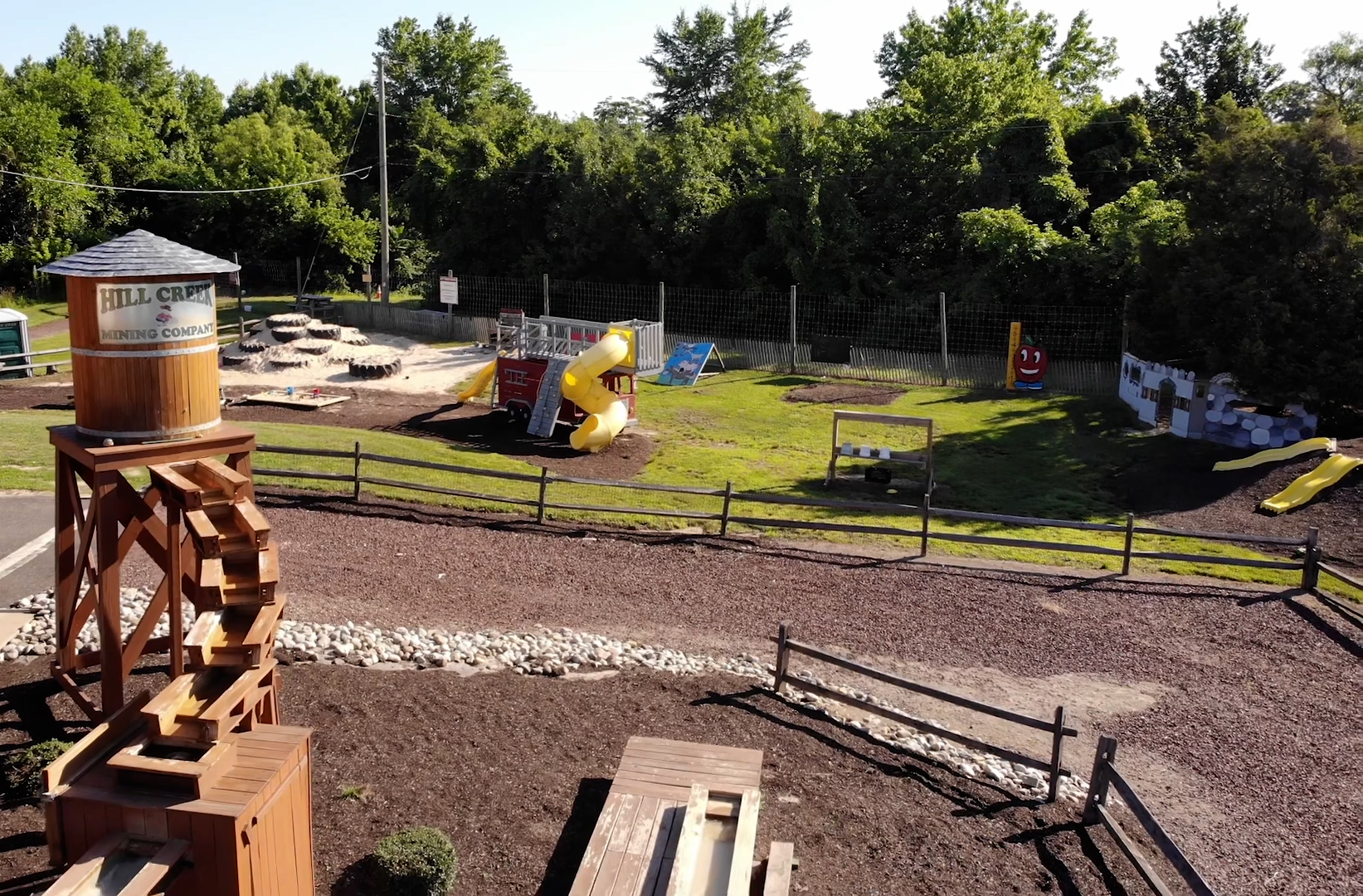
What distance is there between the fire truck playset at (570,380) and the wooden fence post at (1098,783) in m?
14.0

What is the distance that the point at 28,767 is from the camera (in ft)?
29.2

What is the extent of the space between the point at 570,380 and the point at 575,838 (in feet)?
46.4

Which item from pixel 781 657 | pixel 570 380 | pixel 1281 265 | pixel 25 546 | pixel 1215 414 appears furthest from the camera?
pixel 1215 414

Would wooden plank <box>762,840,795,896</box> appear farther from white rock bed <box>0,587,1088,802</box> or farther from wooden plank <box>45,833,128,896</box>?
wooden plank <box>45,833,128,896</box>

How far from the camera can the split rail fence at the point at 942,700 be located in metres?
9.62

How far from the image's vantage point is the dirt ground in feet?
31.9

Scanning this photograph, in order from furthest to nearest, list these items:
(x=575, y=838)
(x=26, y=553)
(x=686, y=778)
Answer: (x=26, y=553), (x=686, y=778), (x=575, y=838)

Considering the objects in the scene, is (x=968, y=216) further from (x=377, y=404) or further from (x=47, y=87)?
(x=47, y=87)

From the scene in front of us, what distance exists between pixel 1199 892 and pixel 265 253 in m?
51.3

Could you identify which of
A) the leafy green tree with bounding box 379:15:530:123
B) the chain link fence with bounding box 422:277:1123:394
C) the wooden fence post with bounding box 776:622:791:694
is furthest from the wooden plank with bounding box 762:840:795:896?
the leafy green tree with bounding box 379:15:530:123

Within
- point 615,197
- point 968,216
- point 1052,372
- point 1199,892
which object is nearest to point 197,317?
point 1199,892

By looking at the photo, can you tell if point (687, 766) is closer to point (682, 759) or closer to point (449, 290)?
point (682, 759)

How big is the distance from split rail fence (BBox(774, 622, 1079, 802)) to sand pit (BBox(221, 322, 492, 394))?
62.7ft

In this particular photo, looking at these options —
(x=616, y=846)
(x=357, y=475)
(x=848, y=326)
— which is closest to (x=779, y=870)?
(x=616, y=846)
